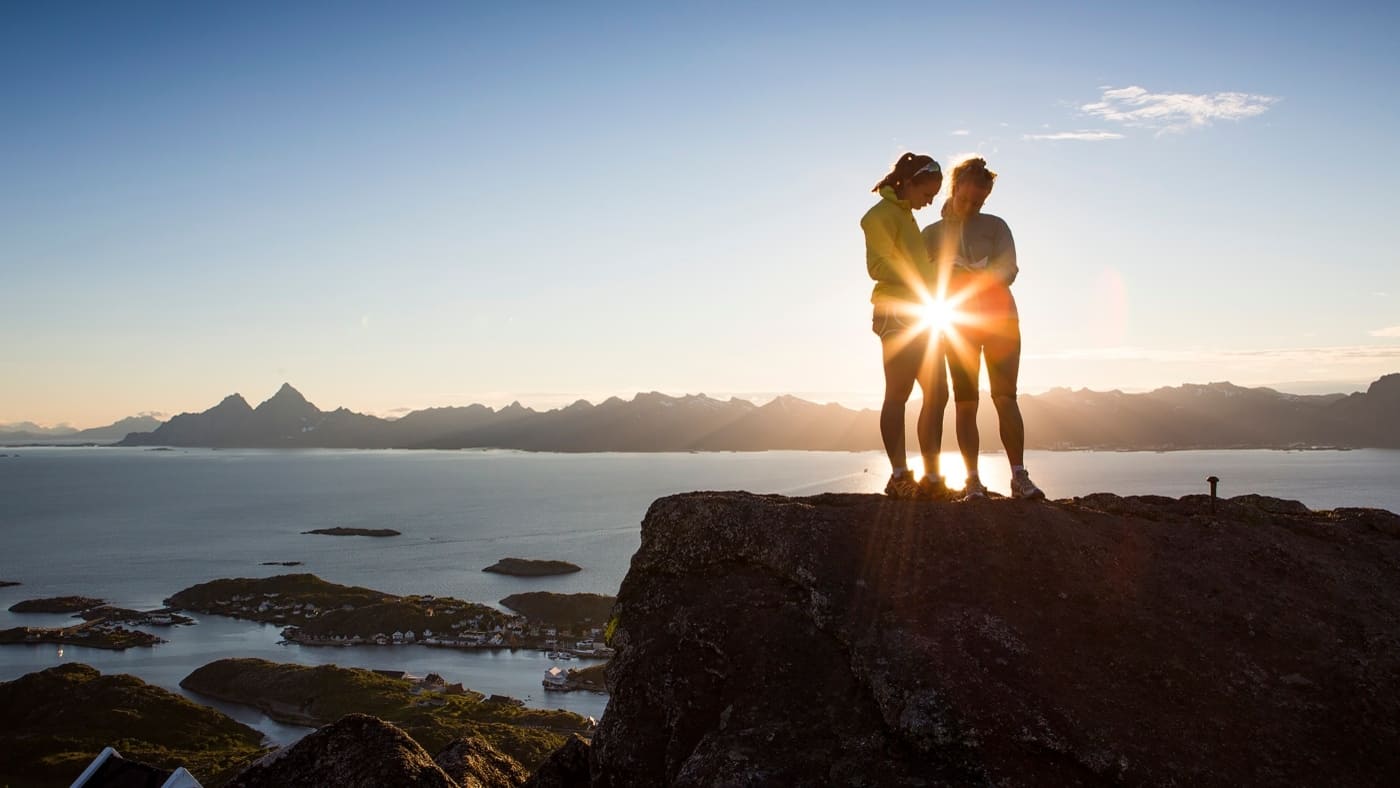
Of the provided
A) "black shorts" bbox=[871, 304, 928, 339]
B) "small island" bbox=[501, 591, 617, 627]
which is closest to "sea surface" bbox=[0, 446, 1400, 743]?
"small island" bbox=[501, 591, 617, 627]

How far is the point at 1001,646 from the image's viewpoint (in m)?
5.89

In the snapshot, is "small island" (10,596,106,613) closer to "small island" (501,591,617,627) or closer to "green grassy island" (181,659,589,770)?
"green grassy island" (181,659,589,770)

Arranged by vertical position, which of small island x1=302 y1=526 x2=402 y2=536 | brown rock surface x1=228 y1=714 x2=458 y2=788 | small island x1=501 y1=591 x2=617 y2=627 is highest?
brown rock surface x1=228 y1=714 x2=458 y2=788

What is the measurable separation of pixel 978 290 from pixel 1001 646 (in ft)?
12.9

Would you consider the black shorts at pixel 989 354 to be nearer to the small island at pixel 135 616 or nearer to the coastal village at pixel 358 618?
the coastal village at pixel 358 618

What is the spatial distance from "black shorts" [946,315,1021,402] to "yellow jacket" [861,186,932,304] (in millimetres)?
658

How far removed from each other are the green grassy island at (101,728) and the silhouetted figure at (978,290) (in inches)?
1764

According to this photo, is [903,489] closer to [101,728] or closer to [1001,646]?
[1001,646]

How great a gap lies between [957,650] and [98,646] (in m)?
90.6

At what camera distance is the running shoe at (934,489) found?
8.28 meters

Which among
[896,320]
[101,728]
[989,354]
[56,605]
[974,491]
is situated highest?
[896,320]

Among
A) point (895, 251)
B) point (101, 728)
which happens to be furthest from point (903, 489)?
point (101, 728)

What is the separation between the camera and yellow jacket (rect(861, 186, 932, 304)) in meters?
8.48

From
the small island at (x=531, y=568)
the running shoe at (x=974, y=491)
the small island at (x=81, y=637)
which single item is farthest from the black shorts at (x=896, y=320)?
the small island at (x=531, y=568)
